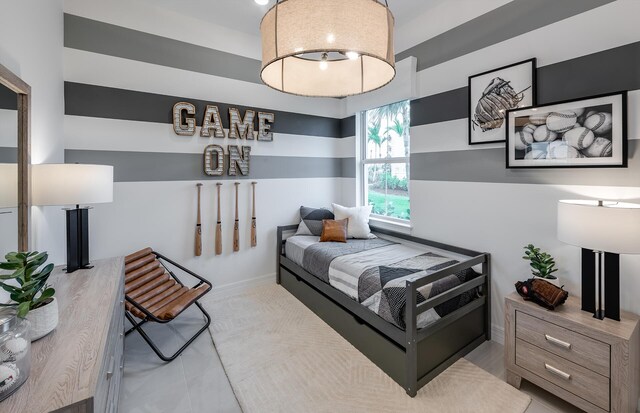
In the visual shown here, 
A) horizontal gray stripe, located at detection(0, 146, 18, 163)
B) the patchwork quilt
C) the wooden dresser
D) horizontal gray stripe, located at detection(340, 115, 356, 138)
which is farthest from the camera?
horizontal gray stripe, located at detection(340, 115, 356, 138)

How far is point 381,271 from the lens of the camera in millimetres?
2307

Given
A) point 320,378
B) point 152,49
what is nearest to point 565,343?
point 320,378

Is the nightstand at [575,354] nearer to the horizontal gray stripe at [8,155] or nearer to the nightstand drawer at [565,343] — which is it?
the nightstand drawer at [565,343]

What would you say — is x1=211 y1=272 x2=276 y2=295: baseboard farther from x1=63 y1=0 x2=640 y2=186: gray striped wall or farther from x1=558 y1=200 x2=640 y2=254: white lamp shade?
x1=558 y1=200 x2=640 y2=254: white lamp shade

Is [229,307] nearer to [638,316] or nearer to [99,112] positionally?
[99,112]

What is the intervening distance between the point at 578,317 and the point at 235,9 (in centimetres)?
359

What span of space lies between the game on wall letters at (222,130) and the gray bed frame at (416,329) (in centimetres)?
152

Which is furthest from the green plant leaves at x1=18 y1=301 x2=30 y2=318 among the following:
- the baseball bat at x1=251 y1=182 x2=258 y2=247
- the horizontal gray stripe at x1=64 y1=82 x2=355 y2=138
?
the baseball bat at x1=251 y1=182 x2=258 y2=247

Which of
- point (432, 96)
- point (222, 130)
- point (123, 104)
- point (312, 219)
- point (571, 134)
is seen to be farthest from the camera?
point (312, 219)

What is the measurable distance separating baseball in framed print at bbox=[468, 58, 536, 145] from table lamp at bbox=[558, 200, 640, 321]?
0.86m

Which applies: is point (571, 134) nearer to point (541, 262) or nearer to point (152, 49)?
point (541, 262)

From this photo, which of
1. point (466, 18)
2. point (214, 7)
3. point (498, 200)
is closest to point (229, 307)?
point (498, 200)

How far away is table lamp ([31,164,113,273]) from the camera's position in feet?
5.69

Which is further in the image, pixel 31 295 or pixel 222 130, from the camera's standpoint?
pixel 222 130
